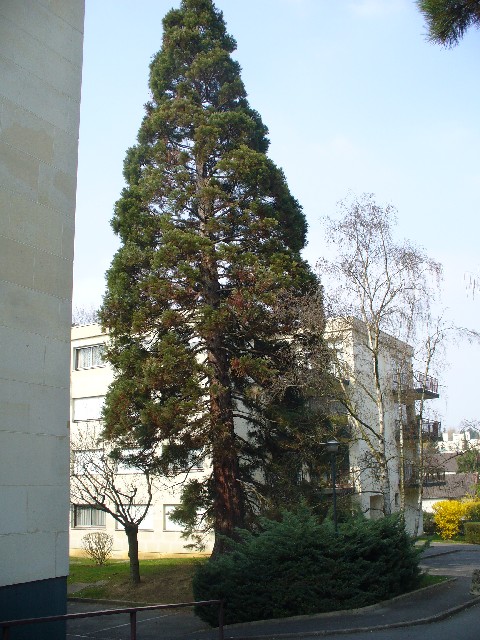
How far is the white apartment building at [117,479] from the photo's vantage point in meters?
30.2

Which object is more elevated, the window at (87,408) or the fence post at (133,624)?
the window at (87,408)

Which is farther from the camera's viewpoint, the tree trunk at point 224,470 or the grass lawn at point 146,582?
the grass lawn at point 146,582

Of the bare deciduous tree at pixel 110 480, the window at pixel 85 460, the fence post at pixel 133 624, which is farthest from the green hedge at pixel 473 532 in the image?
the fence post at pixel 133 624

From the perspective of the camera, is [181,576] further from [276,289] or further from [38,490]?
[38,490]

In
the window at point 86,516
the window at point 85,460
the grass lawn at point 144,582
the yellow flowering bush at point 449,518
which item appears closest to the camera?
the grass lawn at point 144,582

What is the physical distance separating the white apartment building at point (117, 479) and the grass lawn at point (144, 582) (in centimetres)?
360

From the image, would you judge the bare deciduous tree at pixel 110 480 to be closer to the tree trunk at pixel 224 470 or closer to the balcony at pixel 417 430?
the tree trunk at pixel 224 470

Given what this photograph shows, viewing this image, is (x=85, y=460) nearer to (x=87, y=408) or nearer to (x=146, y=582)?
(x=146, y=582)

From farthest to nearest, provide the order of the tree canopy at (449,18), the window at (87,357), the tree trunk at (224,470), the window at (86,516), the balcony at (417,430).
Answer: the window at (87,357) < the window at (86,516) < the balcony at (417,430) < the tree trunk at (224,470) < the tree canopy at (449,18)

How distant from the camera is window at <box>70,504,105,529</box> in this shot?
32.4 m

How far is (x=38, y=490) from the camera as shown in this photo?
9.52 meters

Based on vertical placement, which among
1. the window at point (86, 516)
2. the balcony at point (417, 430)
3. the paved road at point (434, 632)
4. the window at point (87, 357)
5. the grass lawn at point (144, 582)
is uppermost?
the window at point (87, 357)

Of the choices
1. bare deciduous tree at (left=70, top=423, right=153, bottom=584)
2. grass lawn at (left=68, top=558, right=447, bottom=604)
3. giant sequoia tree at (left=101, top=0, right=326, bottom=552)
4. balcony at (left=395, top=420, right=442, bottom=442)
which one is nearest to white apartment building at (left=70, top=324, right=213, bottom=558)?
bare deciduous tree at (left=70, top=423, right=153, bottom=584)

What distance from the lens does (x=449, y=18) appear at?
27.2 feet
